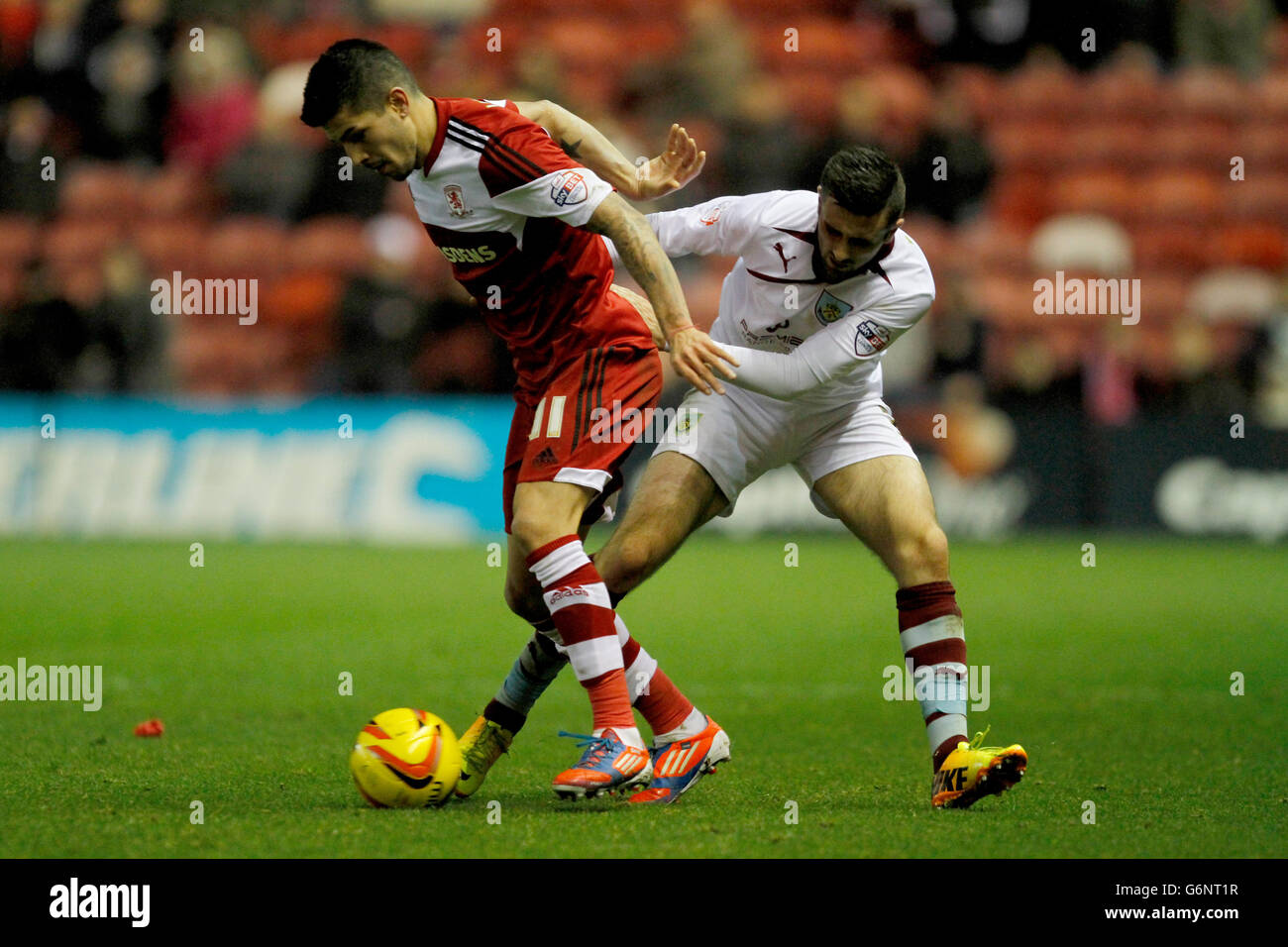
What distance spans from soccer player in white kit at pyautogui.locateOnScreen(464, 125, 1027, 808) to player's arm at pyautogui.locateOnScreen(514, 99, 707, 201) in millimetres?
123

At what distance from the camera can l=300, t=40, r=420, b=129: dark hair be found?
5164mm

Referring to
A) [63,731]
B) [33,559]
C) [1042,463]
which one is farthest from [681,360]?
[1042,463]

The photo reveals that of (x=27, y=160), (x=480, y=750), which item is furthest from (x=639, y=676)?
(x=27, y=160)

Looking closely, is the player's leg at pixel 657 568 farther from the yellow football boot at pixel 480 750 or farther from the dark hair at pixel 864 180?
the dark hair at pixel 864 180

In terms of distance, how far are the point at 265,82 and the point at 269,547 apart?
20.5ft

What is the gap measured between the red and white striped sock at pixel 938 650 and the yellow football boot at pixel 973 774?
0.16m

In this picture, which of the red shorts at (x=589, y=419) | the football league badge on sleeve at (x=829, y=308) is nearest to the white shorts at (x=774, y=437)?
the football league badge on sleeve at (x=829, y=308)

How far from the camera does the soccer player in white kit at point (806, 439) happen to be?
556 centimetres

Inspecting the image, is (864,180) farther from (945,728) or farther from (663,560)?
(945,728)

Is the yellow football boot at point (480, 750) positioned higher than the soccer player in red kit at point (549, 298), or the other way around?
the soccer player in red kit at point (549, 298)

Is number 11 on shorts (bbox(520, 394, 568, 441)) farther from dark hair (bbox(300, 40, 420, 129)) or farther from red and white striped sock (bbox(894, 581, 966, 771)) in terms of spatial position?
red and white striped sock (bbox(894, 581, 966, 771))

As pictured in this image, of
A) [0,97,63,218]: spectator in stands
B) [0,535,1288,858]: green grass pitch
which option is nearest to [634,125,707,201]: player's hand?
[0,535,1288,858]: green grass pitch

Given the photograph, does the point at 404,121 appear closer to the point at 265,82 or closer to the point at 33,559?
the point at 33,559

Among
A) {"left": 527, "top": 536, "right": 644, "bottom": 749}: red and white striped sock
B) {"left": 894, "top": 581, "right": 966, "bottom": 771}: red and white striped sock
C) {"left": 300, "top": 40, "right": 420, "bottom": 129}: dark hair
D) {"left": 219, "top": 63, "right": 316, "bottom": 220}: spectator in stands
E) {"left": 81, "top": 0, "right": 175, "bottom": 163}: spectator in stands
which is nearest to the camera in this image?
{"left": 300, "top": 40, "right": 420, "bottom": 129}: dark hair
